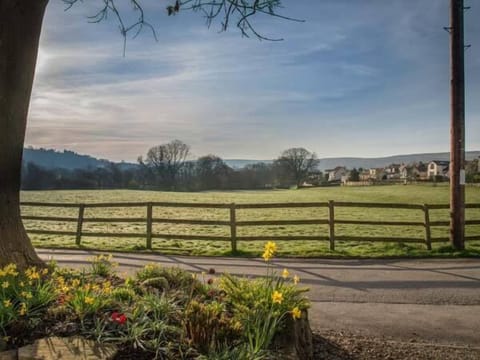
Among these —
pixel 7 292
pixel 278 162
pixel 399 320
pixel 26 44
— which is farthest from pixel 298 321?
pixel 278 162

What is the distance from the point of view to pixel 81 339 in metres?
2.74

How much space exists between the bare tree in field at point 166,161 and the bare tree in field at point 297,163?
16562mm

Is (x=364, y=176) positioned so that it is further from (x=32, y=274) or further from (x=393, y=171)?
(x=32, y=274)

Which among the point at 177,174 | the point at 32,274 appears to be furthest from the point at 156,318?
the point at 177,174

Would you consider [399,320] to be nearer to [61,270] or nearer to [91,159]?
[61,270]

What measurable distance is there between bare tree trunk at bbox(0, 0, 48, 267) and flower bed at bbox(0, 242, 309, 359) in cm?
64

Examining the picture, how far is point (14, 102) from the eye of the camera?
4168 mm

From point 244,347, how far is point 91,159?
272ft

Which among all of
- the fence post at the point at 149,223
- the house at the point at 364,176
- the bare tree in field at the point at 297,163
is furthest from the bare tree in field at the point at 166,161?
the fence post at the point at 149,223

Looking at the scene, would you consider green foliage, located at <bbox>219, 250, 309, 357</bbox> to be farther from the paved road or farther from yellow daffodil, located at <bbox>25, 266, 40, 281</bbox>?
yellow daffodil, located at <bbox>25, 266, 40, 281</bbox>

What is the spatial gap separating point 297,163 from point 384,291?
68093 mm

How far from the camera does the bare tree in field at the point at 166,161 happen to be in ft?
194

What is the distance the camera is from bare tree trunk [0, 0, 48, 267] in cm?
406

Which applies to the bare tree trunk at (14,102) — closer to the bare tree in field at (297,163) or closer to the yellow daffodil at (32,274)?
the yellow daffodil at (32,274)
